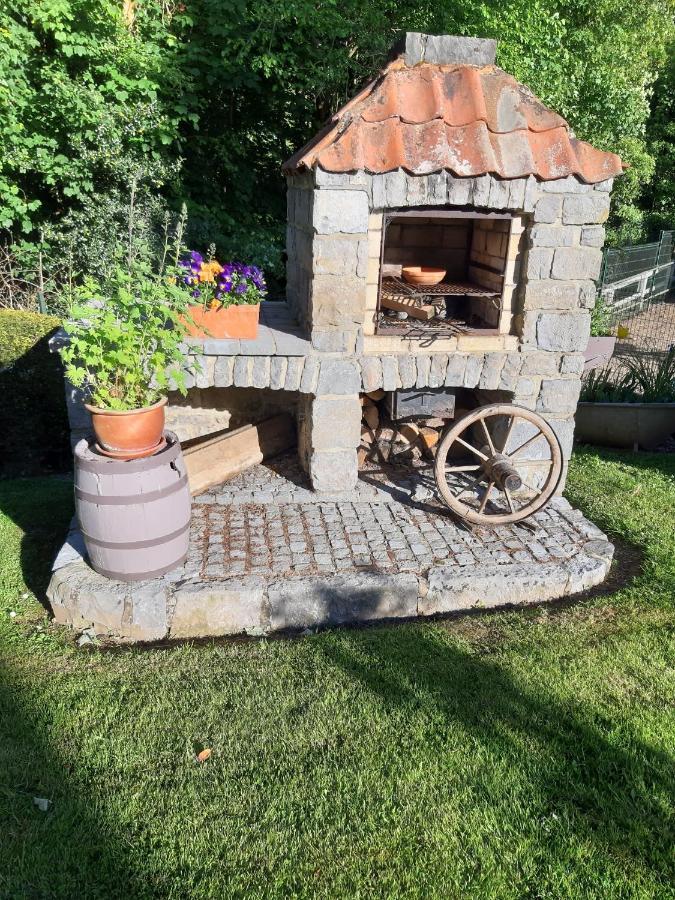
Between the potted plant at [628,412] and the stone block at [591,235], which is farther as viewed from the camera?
the potted plant at [628,412]

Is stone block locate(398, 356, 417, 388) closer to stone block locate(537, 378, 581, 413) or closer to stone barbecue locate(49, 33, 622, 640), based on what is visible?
stone barbecue locate(49, 33, 622, 640)

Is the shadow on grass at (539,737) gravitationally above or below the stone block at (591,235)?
below

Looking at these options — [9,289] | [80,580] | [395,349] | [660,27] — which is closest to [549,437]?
[395,349]

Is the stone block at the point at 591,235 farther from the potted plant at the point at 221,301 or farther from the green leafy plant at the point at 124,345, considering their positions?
the green leafy plant at the point at 124,345

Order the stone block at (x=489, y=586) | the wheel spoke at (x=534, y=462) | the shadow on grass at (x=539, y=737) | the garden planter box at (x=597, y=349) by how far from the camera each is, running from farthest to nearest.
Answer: the garden planter box at (x=597, y=349) < the wheel spoke at (x=534, y=462) < the stone block at (x=489, y=586) < the shadow on grass at (x=539, y=737)

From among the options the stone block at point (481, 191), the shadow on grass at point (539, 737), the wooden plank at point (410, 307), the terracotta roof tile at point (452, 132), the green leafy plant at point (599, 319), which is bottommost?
the shadow on grass at point (539, 737)

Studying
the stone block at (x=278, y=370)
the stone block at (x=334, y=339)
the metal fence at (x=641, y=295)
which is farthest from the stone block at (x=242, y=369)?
the metal fence at (x=641, y=295)

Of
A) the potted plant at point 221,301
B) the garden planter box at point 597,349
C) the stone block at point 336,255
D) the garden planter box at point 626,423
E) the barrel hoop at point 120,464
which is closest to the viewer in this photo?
the barrel hoop at point 120,464

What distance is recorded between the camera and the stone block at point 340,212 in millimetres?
4297

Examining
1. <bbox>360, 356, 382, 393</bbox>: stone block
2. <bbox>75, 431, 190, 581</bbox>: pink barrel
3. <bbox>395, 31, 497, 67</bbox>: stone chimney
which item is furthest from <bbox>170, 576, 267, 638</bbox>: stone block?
<bbox>395, 31, 497, 67</bbox>: stone chimney

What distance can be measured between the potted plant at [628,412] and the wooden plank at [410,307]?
2.47 metres

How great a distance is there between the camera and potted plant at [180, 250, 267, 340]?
455cm

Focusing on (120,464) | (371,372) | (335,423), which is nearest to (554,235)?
(371,372)

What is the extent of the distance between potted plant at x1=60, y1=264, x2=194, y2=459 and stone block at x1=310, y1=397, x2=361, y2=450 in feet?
3.89
